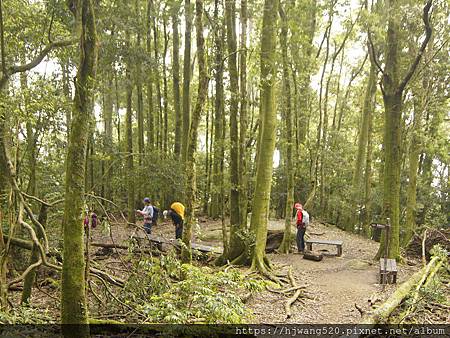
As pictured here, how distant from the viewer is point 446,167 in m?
24.4

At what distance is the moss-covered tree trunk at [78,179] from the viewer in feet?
13.9

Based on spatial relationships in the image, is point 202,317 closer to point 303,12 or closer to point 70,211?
point 70,211

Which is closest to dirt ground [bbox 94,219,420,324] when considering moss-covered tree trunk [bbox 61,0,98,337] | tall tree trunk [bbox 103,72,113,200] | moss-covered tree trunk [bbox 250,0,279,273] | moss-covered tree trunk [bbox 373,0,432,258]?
moss-covered tree trunk [bbox 250,0,279,273]

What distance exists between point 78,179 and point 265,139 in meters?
6.14

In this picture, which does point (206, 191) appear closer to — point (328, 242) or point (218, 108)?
point (218, 108)

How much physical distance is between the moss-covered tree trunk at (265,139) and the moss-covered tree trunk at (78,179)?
18.6ft

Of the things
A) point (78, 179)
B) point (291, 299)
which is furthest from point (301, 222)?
point (78, 179)

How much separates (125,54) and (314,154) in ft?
36.7

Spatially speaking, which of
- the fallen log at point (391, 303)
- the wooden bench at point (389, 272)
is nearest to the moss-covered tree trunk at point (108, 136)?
the wooden bench at point (389, 272)

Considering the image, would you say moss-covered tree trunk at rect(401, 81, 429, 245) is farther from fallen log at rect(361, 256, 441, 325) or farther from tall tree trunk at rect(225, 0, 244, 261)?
tall tree trunk at rect(225, 0, 244, 261)

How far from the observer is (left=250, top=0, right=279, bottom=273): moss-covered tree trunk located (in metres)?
9.43

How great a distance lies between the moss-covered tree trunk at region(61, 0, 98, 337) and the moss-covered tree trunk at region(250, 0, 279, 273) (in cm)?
567

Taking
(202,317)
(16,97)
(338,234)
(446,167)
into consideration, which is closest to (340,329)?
(202,317)

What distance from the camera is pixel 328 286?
8930 millimetres
